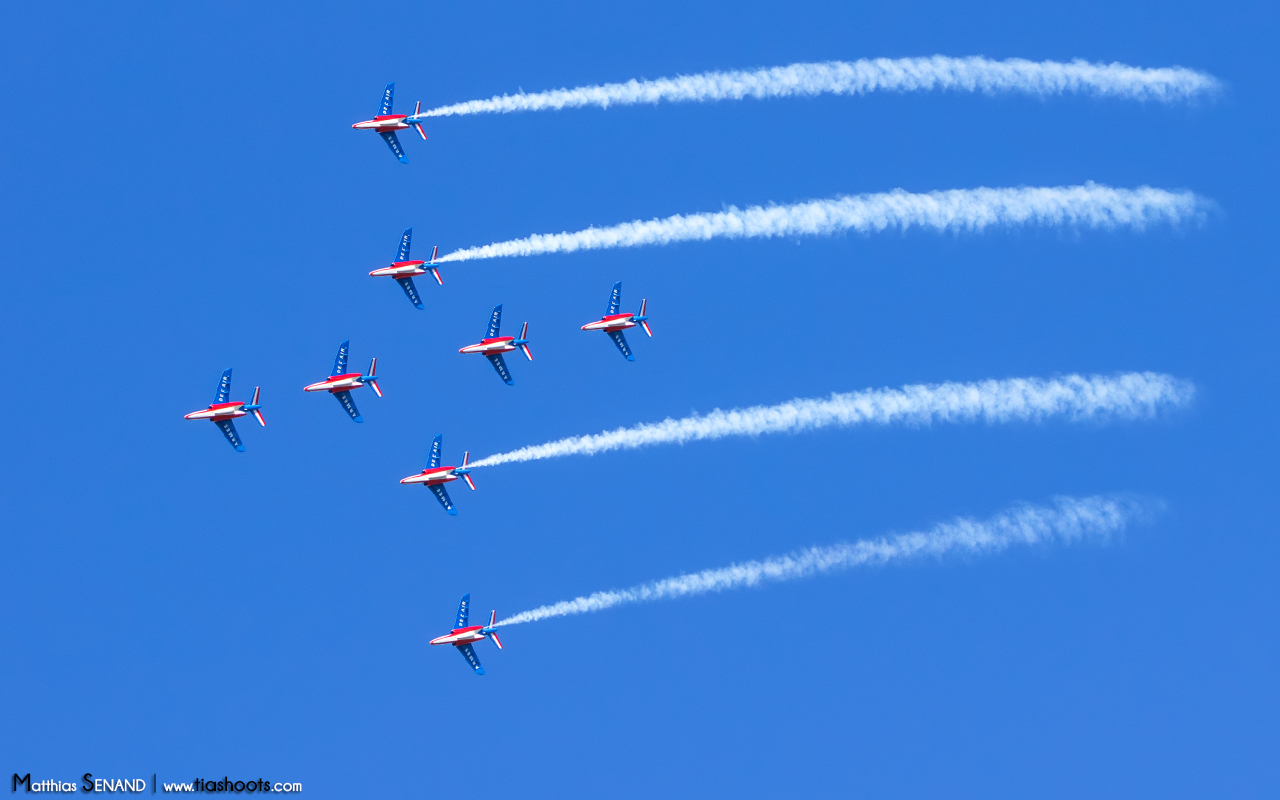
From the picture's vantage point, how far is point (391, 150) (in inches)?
3893

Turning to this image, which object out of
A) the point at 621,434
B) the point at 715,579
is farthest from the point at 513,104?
the point at 715,579

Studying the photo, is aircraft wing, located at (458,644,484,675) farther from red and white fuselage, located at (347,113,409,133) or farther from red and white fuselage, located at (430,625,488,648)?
red and white fuselage, located at (347,113,409,133)

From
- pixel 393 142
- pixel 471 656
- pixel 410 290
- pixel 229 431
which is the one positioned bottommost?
pixel 471 656

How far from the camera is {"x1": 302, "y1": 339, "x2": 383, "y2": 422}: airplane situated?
319 feet

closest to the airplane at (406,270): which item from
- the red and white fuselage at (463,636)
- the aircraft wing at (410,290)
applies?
the aircraft wing at (410,290)

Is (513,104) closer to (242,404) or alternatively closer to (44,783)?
(242,404)

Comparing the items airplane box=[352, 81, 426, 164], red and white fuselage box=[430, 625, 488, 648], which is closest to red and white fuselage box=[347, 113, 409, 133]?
airplane box=[352, 81, 426, 164]

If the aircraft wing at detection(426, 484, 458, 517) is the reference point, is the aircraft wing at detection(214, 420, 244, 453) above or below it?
above

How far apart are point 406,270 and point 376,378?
17.2 ft

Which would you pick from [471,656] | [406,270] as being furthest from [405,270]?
[471,656]

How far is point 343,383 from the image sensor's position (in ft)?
319

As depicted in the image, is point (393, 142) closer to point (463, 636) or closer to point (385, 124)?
point (385, 124)

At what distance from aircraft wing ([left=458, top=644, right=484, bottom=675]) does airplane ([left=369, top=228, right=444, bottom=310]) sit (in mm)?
16008

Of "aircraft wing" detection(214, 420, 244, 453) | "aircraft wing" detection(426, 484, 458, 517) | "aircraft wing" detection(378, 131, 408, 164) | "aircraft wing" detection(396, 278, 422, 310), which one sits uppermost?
"aircraft wing" detection(378, 131, 408, 164)
